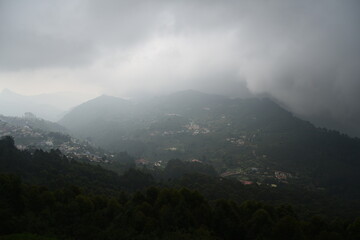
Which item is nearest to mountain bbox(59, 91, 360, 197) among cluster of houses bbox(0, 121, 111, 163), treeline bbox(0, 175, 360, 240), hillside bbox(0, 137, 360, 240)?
cluster of houses bbox(0, 121, 111, 163)

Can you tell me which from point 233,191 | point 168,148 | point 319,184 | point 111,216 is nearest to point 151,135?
point 168,148

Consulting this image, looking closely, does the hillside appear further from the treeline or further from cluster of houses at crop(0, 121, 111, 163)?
cluster of houses at crop(0, 121, 111, 163)

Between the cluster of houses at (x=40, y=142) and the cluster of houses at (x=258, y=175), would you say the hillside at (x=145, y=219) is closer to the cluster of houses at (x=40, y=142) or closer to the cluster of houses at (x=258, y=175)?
Result: the cluster of houses at (x=258, y=175)

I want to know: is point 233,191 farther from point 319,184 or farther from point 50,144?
point 50,144

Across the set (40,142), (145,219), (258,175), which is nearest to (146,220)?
(145,219)

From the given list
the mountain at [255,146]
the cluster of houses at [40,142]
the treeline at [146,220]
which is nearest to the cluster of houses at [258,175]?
the mountain at [255,146]
